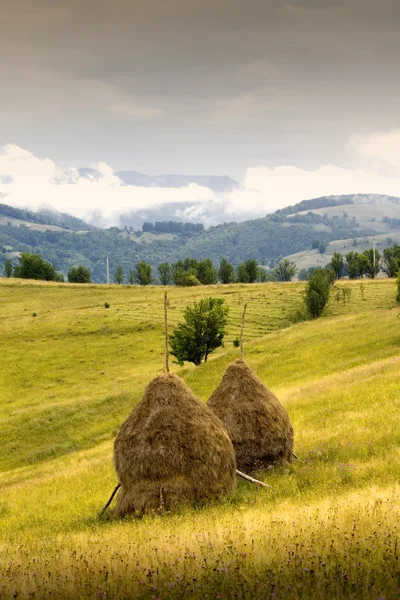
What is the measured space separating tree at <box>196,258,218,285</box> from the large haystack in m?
156

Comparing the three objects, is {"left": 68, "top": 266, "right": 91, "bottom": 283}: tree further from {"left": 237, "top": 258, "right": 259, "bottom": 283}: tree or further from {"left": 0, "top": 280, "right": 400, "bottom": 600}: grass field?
{"left": 0, "top": 280, "right": 400, "bottom": 600}: grass field

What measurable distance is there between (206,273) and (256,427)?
6243 inches

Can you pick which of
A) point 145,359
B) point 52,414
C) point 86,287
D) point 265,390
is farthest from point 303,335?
point 86,287

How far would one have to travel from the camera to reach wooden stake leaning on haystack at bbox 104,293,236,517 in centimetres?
1343

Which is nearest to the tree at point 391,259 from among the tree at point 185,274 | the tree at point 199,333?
the tree at point 185,274

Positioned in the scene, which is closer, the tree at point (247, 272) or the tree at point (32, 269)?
the tree at point (247, 272)

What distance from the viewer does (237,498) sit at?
13.8 meters

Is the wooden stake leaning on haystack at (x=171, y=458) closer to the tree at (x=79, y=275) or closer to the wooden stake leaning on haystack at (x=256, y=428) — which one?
the wooden stake leaning on haystack at (x=256, y=428)

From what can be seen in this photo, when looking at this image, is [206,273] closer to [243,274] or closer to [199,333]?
[243,274]

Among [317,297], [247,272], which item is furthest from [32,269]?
[317,297]

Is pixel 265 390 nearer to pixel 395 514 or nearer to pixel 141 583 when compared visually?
pixel 395 514

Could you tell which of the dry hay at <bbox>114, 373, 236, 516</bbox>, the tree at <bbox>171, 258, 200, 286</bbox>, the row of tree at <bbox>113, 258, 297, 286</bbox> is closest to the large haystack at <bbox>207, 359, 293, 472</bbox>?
the dry hay at <bbox>114, 373, 236, 516</bbox>

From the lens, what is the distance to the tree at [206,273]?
174125 millimetres

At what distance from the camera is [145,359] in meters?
67.4
